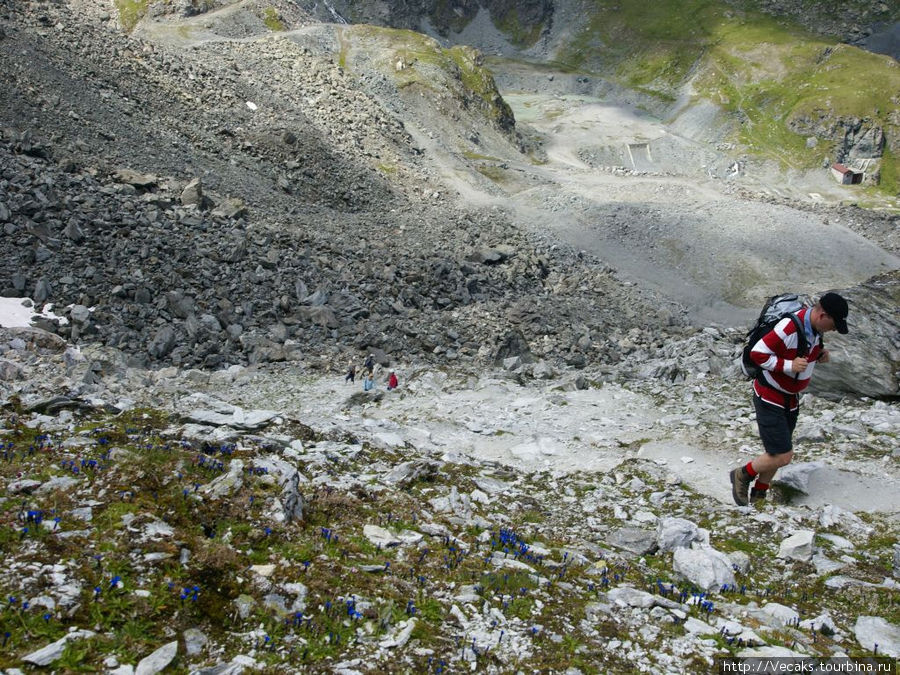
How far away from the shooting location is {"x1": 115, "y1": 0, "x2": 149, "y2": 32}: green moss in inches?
2604

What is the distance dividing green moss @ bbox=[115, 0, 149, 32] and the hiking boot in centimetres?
7529

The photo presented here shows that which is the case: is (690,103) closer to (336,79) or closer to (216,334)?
(336,79)

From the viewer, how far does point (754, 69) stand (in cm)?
10956

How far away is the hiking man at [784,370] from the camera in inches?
332

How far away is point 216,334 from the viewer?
20.6 m

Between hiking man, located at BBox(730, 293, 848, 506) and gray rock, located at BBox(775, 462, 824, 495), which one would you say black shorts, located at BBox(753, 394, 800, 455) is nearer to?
hiking man, located at BBox(730, 293, 848, 506)

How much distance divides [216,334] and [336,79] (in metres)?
42.4

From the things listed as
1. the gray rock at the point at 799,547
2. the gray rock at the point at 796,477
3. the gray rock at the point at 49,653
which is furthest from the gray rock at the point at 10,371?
the gray rock at the point at 796,477

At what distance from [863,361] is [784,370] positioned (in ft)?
27.5

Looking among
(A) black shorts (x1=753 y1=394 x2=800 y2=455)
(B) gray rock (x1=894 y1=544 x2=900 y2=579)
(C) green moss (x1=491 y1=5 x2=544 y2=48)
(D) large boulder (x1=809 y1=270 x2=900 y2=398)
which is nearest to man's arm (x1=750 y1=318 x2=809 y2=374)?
(A) black shorts (x1=753 y1=394 x2=800 y2=455)

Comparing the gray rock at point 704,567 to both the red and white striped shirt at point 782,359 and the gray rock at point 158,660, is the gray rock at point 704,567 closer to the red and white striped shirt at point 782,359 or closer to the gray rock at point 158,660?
the red and white striped shirt at point 782,359

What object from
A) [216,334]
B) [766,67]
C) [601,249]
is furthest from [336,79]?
[766,67]

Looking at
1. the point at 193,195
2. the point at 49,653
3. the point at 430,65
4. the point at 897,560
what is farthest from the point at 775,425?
the point at 430,65

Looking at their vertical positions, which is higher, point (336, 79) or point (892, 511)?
point (336, 79)
